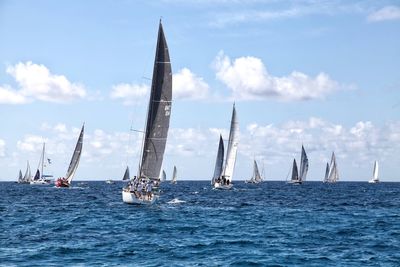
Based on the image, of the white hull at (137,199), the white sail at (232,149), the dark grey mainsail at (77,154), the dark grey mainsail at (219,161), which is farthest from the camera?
the dark grey mainsail at (77,154)

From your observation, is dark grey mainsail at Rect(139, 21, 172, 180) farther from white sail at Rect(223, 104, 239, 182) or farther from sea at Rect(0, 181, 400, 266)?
white sail at Rect(223, 104, 239, 182)

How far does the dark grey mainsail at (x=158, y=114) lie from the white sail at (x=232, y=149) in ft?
182

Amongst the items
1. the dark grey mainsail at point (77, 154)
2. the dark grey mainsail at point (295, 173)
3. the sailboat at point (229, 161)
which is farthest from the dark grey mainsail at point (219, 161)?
the dark grey mainsail at point (295, 173)

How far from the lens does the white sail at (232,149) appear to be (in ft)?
390

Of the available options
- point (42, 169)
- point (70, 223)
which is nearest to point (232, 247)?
point (70, 223)

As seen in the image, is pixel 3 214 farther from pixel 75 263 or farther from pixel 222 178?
pixel 222 178

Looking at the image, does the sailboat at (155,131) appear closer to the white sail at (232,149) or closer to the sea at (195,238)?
the sea at (195,238)

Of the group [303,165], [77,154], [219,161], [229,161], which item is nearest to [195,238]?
[229,161]

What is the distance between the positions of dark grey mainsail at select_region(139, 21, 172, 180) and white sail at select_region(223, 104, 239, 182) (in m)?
55.4

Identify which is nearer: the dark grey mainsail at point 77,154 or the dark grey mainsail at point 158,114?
the dark grey mainsail at point 158,114

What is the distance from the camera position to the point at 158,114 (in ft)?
206

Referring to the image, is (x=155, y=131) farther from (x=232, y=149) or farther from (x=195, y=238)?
(x=232, y=149)

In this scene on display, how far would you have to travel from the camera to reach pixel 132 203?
63375mm

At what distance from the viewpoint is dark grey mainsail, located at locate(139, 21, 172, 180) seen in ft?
204
